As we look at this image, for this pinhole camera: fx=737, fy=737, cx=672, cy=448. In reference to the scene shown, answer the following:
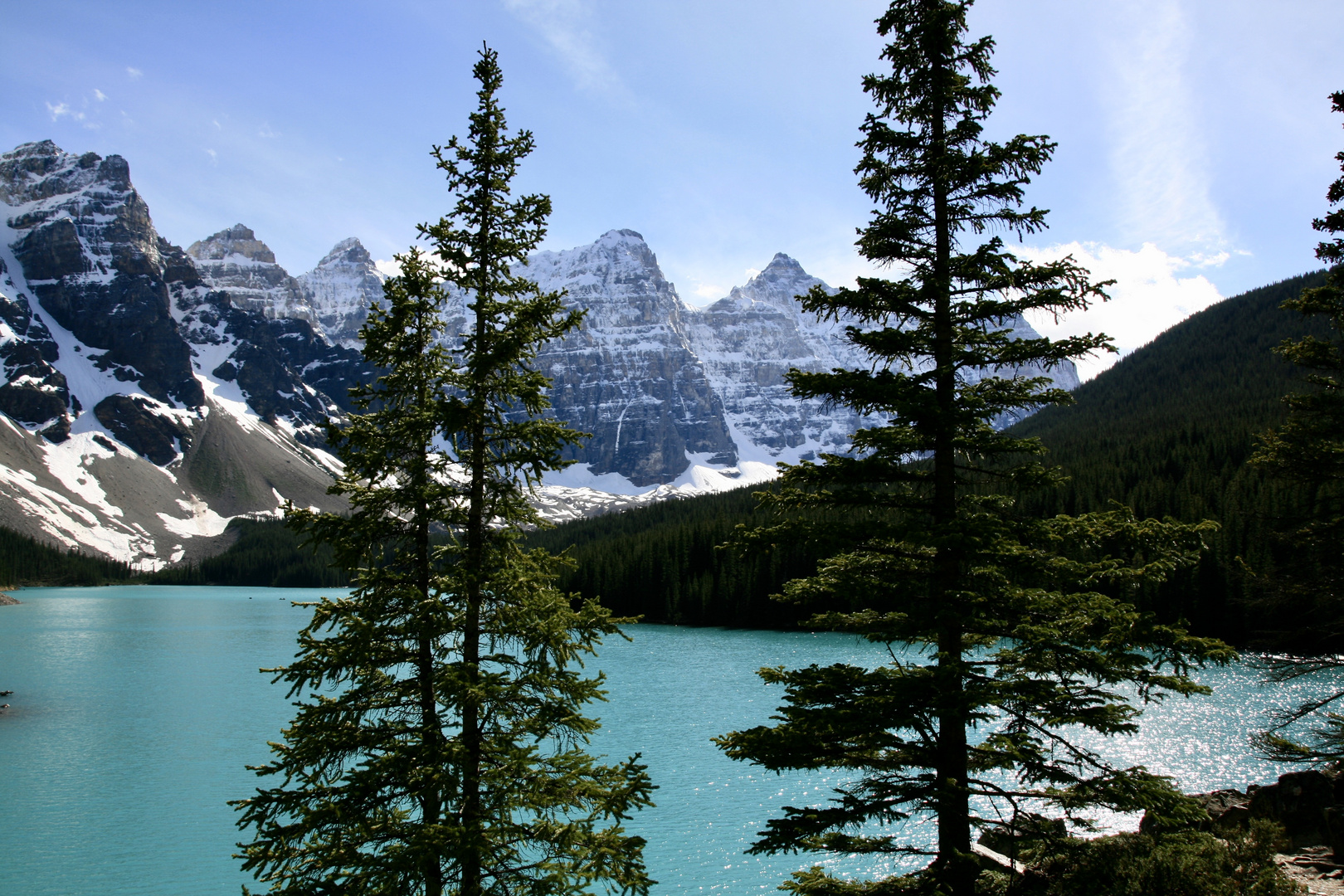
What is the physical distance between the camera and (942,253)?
849 centimetres

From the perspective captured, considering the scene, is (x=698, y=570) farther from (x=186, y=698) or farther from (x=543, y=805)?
(x=543, y=805)

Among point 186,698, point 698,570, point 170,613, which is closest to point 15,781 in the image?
point 186,698

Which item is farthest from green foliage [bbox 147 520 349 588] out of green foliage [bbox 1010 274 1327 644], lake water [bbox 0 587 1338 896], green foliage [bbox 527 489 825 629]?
green foliage [bbox 1010 274 1327 644]

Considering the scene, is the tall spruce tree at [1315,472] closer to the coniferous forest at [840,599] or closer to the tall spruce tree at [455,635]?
the coniferous forest at [840,599]

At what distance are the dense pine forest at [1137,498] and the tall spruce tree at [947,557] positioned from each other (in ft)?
4.04

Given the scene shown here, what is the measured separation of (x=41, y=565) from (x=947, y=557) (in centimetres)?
19520

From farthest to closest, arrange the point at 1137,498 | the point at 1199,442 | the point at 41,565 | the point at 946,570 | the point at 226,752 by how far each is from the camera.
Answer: the point at 41,565
the point at 1199,442
the point at 1137,498
the point at 226,752
the point at 946,570

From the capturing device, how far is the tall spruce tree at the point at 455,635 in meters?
8.00

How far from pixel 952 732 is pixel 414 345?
7972 millimetres

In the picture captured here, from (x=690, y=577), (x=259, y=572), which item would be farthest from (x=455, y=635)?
(x=259, y=572)

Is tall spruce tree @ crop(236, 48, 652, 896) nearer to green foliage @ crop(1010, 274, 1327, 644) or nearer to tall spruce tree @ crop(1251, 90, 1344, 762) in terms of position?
green foliage @ crop(1010, 274, 1327, 644)

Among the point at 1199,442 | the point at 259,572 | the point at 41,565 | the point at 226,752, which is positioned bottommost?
the point at 259,572

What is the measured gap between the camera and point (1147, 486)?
6450cm

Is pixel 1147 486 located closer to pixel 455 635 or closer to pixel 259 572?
pixel 455 635
